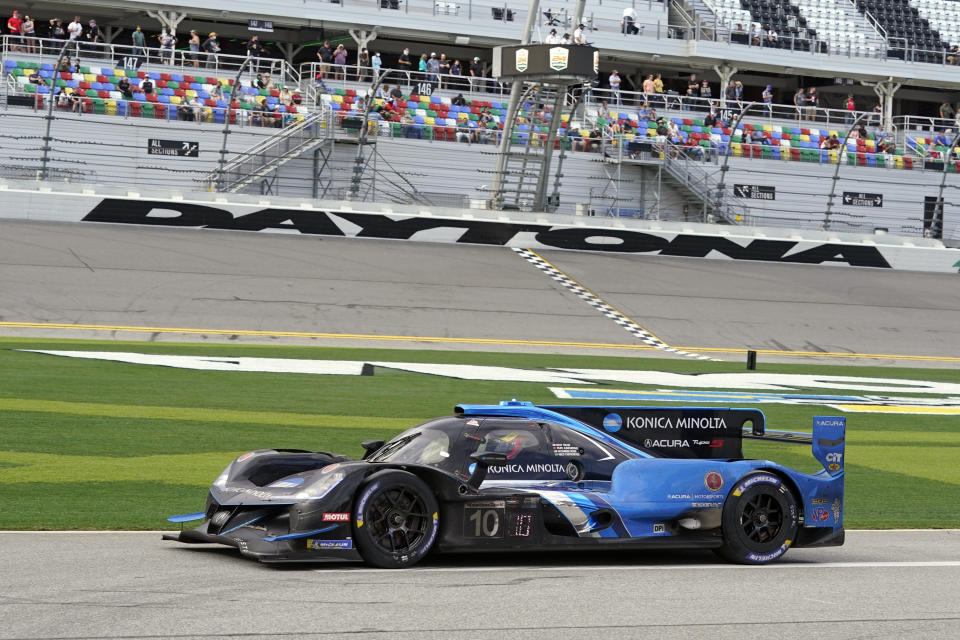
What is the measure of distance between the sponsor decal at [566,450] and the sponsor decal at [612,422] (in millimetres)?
367

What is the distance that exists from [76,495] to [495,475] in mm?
3738

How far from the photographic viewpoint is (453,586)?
7.39 meters

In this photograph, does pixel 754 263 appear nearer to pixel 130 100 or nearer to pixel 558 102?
pixel 558 102

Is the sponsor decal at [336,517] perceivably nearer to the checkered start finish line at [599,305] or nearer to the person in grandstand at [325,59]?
the checkered start finish line at [599,305]

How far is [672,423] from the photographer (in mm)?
9242

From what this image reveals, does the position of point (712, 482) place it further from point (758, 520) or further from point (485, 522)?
point (485, 522)

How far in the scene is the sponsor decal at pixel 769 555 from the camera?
880cm

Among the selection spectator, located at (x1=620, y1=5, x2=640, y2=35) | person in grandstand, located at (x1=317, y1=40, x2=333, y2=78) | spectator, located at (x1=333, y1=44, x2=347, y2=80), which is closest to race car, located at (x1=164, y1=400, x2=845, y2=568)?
person in grandstand, located at (x1=317, y1=40, x2=333, y2=78)

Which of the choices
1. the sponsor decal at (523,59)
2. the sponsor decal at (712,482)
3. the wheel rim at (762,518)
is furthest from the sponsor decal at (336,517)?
the sponsor decal at (523,59)

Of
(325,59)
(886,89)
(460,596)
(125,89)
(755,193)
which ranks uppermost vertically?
(886,89)

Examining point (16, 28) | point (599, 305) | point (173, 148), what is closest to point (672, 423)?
point (599, 305)

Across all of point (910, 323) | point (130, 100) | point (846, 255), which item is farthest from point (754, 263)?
point (130, 100)

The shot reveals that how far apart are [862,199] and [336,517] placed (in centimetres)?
3778

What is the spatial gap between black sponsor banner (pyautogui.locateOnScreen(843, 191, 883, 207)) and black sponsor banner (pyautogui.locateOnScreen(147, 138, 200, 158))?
66.2 feet
